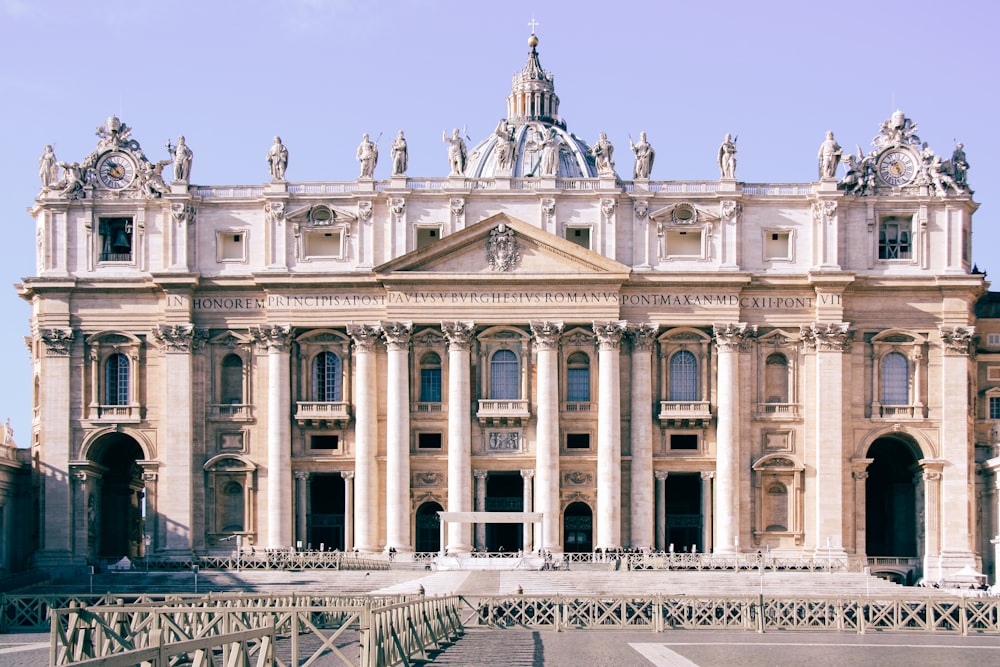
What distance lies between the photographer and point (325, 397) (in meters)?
88.1

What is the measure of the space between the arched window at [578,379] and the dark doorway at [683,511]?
6208 mm

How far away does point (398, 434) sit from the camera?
85.8m

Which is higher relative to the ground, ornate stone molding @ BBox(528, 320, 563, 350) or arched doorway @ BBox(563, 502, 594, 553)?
ornate stone molding @ BBox(528, 320, 563, 350)

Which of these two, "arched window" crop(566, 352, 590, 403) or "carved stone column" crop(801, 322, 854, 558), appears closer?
"carved stone column" crop(801, 322, 854, 558)

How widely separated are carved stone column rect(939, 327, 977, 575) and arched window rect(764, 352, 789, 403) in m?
8.03

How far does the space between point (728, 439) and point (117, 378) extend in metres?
32.2

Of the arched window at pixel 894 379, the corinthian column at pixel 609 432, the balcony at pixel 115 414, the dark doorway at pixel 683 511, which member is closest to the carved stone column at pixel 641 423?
the corinthian column at pixel 609 432

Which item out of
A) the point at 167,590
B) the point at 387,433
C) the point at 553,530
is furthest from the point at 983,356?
the point at 167,590

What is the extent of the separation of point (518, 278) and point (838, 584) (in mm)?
22910

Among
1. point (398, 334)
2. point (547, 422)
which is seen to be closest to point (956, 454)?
point (547, 422)

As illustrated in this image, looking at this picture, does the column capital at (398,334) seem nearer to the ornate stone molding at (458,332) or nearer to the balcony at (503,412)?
the ornate stone molding at (458,332)

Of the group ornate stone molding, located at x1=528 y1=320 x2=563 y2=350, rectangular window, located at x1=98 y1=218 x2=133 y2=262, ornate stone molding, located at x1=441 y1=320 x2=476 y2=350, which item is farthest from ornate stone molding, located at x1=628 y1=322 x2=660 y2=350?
rectangular window, located at x1=98 y1=218 x2=133 y2=262

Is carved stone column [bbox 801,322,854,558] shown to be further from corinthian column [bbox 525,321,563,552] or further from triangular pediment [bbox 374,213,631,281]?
corinthian column [bbox 525,321,563,552]

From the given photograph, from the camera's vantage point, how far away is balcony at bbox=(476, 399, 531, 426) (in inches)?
3388
